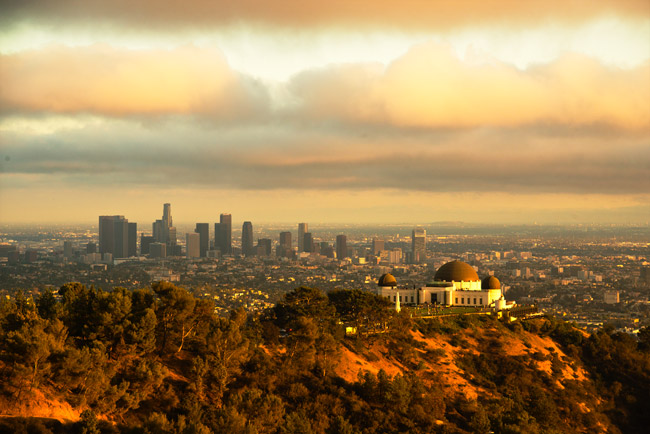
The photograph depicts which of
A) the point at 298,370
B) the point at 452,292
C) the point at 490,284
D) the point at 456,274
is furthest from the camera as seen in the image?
the point at 456,274

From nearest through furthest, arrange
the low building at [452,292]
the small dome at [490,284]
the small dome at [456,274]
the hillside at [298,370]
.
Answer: the hillside at [298,370]
the low building at [452,292]
the small dome at [490,284]
the small dome at [456,274]

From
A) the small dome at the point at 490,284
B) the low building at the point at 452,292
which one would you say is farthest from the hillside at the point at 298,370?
the small dome at the point at 490,284

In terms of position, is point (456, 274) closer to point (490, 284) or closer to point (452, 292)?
point (452, 292)

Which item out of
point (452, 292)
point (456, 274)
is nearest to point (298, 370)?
point (452, 292)

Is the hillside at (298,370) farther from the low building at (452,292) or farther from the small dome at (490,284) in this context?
the small dome at (490,284)

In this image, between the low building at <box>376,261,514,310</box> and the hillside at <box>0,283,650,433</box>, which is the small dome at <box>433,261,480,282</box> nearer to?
the low building at <box>376,261,514,310</box>

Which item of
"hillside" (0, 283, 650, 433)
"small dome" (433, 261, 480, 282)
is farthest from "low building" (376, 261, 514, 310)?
"hillside" (0, 283, 650, 433)

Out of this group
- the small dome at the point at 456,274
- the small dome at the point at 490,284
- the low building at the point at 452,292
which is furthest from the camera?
the small dome at the point at 456,274
